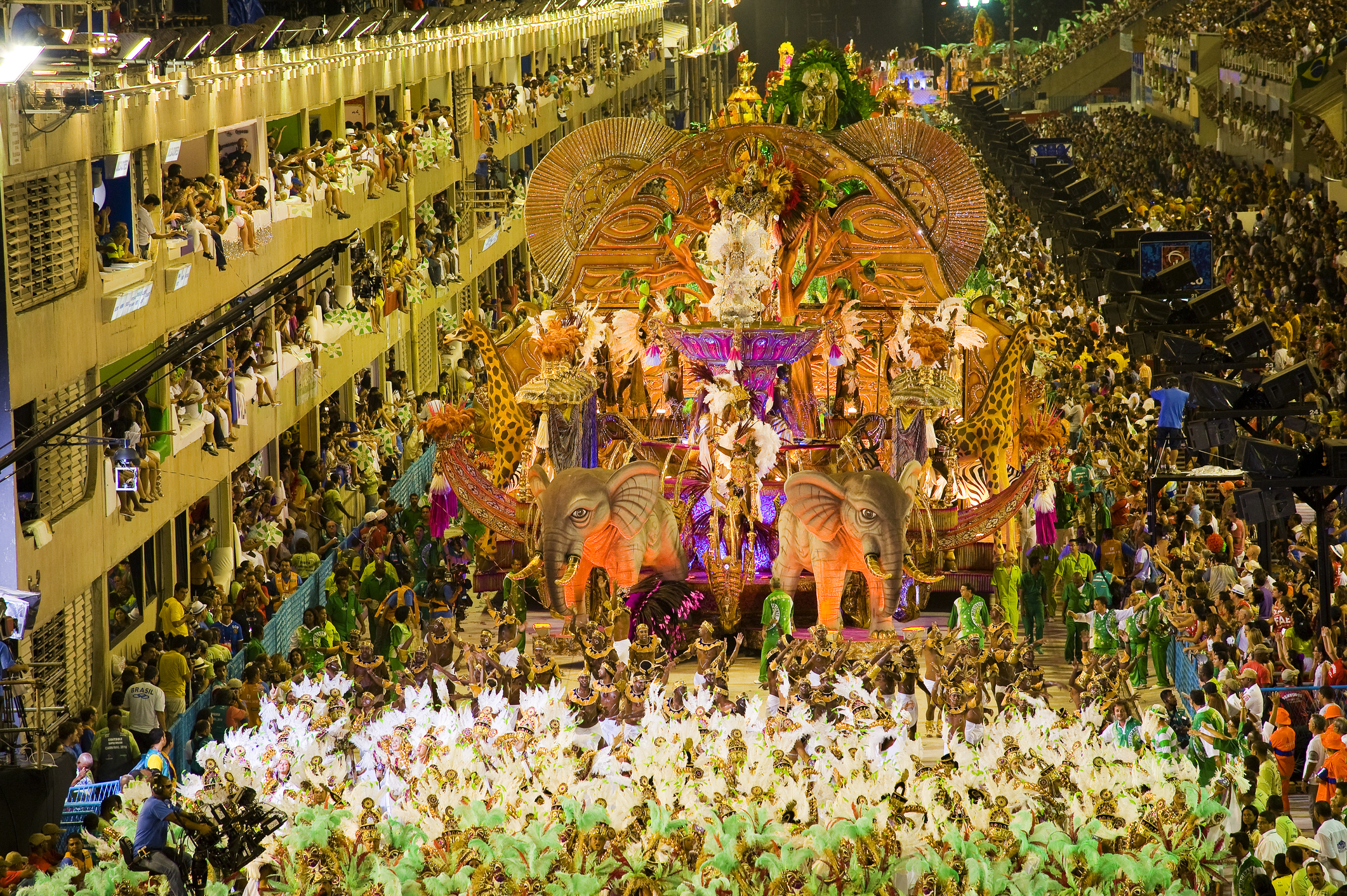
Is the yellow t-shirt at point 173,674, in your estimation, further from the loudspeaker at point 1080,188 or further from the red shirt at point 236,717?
the loudspeaker at point 1080,188

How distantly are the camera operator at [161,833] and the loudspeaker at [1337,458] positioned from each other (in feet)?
27.4

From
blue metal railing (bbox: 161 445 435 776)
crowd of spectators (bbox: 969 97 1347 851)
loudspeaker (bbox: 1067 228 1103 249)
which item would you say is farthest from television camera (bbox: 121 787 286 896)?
loudspeaker (bbox: 1067 228 1103 249)

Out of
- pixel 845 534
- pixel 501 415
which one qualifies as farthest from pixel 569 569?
pixel 501 415

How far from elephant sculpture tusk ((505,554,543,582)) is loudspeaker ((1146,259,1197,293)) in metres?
6.60

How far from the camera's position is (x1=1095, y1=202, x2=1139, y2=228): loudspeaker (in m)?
25.7

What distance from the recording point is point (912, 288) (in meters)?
23.4

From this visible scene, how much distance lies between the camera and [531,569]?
1950 centimetres

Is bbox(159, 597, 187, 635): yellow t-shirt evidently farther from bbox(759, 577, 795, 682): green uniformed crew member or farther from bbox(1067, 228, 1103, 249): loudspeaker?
bbox(1067, 228, 1103, 249): loudspeaker

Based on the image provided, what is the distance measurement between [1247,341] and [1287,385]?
1687mm

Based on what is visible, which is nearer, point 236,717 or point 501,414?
point 236,717

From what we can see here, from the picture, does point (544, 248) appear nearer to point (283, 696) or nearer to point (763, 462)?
point (763, 462)

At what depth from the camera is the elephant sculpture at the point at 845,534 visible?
1897 cm

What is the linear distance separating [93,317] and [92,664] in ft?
9.63

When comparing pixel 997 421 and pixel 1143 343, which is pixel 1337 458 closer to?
pixel 1143 343
